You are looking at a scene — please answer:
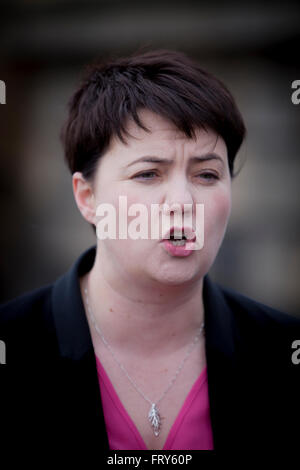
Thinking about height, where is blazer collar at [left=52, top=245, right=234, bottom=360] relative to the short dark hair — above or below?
below

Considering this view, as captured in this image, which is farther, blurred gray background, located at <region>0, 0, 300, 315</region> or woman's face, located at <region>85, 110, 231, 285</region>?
blurred gray background, located at <region>0, 0, 300, 315</region>

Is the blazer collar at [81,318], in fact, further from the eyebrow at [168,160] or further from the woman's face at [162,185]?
the eyebrow at [168,160]

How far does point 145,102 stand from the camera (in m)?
1.67

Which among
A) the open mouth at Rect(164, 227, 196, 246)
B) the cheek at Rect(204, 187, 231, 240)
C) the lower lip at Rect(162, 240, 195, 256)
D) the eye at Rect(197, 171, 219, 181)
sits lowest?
the lower lip at Rect(162, 240, 195, 256)

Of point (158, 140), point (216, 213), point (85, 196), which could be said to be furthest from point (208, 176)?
point (85, 196)

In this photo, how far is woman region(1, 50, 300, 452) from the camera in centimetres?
164

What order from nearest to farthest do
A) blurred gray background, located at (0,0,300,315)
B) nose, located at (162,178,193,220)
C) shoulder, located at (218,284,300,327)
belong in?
nose, located at (162,178,193,220)
shoulder, located at (218,284,300,327)
blurred gray background, located at (0,0,300,315)

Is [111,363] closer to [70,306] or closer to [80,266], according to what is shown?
[70,306]

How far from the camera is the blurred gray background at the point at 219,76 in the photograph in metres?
4.66

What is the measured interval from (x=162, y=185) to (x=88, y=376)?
0.75 metres

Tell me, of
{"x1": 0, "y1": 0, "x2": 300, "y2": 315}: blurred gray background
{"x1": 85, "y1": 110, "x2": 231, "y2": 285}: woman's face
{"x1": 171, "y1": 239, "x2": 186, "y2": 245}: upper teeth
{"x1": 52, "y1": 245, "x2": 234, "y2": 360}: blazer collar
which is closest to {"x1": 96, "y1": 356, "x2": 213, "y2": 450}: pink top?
{"x1": 52, "y1": 245, "x2": 234, "y2": 360}: blazer collar

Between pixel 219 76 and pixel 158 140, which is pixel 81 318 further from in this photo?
pixel 219 76

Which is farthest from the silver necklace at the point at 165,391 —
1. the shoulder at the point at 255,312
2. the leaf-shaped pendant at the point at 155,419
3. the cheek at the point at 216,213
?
the cheek at the point at 216,213

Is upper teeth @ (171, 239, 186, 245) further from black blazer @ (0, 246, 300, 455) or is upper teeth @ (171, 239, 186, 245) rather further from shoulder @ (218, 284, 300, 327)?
shoulder @ (218, 284, 300, 327)
